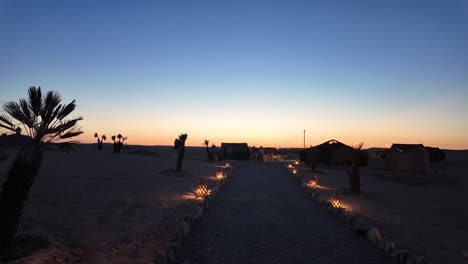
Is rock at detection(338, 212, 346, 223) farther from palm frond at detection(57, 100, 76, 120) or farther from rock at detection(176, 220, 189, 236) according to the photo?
palm frond at detection(57, 100, 76, 120)

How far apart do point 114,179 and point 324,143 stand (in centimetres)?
2941

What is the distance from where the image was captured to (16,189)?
776 centimetres

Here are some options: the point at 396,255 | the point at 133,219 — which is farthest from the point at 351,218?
the point at 133,219

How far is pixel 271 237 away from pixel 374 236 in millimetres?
2661

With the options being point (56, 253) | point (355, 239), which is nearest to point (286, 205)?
point (355, 239)

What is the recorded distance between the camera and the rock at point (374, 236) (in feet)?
28.7

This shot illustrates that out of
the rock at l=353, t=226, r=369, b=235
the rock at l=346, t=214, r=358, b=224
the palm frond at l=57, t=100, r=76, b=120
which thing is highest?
the palm frond at l=57, t=100, r=76, b=120

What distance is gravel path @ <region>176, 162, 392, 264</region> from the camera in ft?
25.3

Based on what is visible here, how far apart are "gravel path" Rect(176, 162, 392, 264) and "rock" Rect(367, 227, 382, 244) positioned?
174 mm

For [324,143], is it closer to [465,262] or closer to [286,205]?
[286,205]

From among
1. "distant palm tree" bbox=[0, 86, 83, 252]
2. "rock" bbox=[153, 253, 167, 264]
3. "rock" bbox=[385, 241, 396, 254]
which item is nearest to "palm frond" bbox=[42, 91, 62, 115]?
"distant palm tree" bbox=[0, 86, 83, 252]

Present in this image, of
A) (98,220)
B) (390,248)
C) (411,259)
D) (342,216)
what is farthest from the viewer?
(342,216)

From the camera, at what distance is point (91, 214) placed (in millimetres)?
11641

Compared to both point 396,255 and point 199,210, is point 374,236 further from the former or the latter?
point 199,210
